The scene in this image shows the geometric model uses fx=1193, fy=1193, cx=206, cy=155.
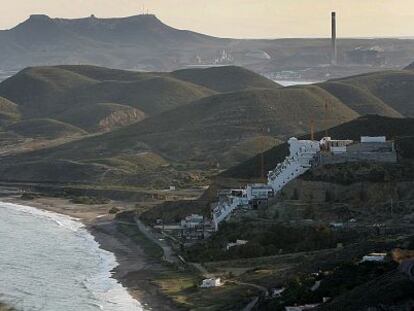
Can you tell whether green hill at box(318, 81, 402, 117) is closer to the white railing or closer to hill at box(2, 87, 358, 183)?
hill at box(2, 87, 358, 183)

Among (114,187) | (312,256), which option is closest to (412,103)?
(114,187)

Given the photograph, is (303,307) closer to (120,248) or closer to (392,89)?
(120,248)

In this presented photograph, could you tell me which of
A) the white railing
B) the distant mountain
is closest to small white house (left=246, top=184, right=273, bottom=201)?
the white railing

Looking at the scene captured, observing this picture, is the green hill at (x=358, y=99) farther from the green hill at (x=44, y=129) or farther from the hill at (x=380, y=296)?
the hill at (x=380, y=296)

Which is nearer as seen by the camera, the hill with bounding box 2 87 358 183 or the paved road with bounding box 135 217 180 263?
the paved road with bounding box 135 217 180 263

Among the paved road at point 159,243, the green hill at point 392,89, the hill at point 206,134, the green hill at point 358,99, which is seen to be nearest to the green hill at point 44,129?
the hill at point 206,134

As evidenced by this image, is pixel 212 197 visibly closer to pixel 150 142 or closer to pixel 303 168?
pixel 303 168
